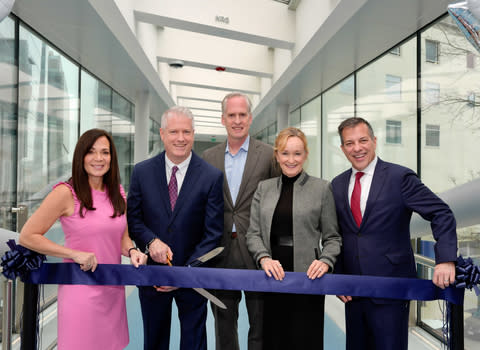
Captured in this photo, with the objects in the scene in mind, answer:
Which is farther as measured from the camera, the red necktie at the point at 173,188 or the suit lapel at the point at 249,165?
the suit lapel at the point at 249,165

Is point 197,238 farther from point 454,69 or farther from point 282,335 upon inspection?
point 454,69

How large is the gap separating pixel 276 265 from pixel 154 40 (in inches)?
278

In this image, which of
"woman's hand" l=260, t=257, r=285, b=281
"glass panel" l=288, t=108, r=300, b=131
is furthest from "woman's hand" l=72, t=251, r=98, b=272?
"glass panel" l=288, t=108, r=300, b=131

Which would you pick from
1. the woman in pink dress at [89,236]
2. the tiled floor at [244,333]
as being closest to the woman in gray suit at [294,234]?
the woman in pink dress at [89,236]

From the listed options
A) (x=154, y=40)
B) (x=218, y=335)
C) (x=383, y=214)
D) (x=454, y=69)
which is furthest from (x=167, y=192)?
(x=154, y=40)

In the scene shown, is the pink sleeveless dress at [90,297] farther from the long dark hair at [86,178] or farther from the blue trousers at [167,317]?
the blue trousers at [167,317]

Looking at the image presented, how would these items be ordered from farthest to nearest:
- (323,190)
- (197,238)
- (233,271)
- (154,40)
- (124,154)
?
(124,154) < (154,40) < (197,238) < (323,190) < (233,271)

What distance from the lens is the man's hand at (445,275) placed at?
→ 160cm

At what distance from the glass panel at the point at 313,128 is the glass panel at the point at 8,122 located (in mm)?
7342

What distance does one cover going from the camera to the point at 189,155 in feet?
7.39

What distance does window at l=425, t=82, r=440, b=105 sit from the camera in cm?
469

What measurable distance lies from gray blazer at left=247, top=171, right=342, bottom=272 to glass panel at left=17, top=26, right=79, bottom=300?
2.73 metres

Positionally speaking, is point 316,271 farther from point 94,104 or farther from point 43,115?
point 94,104

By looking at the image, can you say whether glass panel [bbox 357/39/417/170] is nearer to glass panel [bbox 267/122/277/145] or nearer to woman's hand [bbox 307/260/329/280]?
woman's hand [bbox 307/260/329/280]
